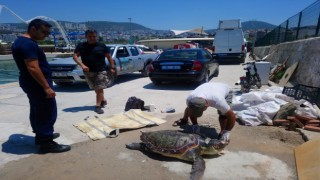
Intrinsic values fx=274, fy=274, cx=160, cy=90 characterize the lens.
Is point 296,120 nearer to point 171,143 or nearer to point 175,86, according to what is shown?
point 171,143

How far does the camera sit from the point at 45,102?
412 cm

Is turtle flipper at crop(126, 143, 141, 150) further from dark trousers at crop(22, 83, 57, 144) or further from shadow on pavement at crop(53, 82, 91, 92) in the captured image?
shadow on pavement at crop(53, 82, 91, 92)

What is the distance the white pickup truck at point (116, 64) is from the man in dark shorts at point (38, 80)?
309 cm

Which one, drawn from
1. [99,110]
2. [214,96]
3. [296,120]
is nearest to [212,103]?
[214,96]

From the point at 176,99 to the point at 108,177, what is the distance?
15.8ft

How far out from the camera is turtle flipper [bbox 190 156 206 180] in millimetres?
3503

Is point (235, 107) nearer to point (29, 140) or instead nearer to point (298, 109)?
point (298, 109)

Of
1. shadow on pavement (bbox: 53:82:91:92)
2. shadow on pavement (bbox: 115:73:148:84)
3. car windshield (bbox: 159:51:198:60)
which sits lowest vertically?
shadow on pavement (bbox: 53:82:91:92)

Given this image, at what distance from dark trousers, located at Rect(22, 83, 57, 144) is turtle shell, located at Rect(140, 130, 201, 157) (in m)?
1.55

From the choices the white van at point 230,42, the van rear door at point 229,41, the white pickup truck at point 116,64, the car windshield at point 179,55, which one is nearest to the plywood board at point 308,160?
the white pickup truck at point 116,64

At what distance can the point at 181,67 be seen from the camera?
31.6 ft

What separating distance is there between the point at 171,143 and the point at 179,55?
671 cm

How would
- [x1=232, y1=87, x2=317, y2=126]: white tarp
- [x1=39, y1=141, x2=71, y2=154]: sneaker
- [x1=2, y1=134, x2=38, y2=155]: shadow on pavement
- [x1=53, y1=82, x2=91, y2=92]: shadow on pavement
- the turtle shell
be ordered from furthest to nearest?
[x1=53, y1=82, x2=91, y2=92]: shadow on pavement, [x1=232, y1=87, x2=317, y2=126]: white tarp, [x1=2, y1=134, x2=38, y2=155]: shadow on pavement, [x1=39, y1=141, x2=71, y2=154]: sneaker, the turtle shell

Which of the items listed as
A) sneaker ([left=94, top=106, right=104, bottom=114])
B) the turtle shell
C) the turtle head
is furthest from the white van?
the turtle shell
